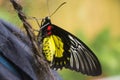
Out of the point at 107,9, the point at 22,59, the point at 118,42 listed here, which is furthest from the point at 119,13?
the point at 22,59

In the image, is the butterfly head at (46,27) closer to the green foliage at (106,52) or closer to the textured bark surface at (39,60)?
the textured bark surface at (39,60)

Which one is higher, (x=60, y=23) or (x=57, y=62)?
(x=60, y=23)

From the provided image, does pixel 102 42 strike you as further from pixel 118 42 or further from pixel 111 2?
pixel 111 2

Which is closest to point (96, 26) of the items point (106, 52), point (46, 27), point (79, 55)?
point (106, 52)

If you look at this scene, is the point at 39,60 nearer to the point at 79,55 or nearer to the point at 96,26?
the point at 79,55

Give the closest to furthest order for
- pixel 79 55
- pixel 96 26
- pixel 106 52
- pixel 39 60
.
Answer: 1. pixel 39 60
2. pixel 79 55
3. pixel 106 52
4. pixel 96 26

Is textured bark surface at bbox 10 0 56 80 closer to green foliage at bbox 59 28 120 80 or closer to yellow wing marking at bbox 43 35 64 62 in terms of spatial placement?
yellow wing marking at bbox 43 35 64 62
